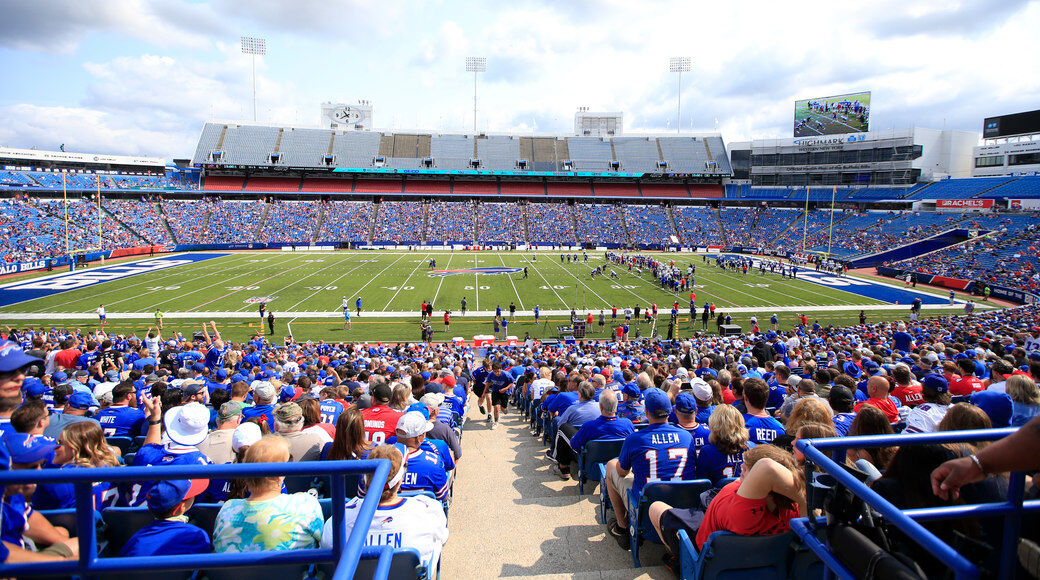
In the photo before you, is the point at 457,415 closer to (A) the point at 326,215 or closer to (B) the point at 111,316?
(B) the point at 111,316

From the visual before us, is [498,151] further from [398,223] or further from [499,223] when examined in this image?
[398,223]

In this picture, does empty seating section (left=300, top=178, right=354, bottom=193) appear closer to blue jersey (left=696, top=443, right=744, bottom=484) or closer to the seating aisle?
the seating aisle

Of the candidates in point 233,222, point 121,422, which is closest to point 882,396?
point 121,422

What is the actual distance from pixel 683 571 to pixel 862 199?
3181 inches

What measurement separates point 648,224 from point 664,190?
17.0m

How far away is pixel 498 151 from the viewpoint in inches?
3733

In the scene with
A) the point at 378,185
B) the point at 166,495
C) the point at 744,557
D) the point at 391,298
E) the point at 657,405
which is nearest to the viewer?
the point at 166,495

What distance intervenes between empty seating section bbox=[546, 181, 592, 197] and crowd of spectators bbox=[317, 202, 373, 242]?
30710 mm

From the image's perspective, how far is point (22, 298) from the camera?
32656mm

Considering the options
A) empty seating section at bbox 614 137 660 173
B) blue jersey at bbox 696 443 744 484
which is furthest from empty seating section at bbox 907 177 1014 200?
blue jersey at bbox 696 443 744 484

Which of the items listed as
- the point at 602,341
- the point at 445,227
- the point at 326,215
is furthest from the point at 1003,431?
the point at 326,215

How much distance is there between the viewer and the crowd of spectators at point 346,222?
69.8 meters

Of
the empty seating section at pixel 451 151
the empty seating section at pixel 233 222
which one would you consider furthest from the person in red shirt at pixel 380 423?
the empty seating section at pixel 451 151

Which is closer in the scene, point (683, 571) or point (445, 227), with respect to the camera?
point (683, 571)
